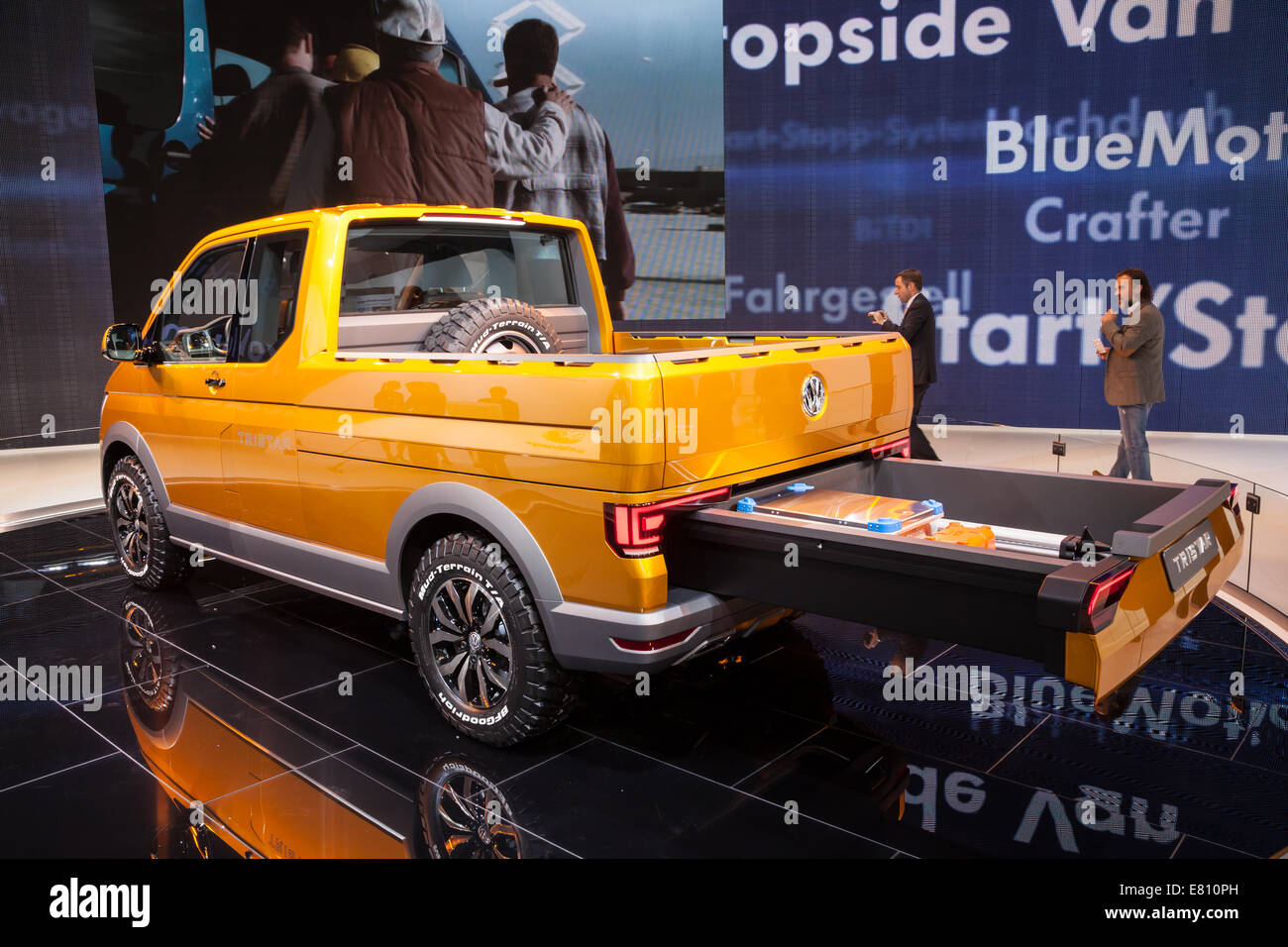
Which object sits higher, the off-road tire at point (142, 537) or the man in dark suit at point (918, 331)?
the man in dark suit at point (918, 331)

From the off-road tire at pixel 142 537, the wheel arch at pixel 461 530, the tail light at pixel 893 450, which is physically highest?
the tail light at pixel 893 450

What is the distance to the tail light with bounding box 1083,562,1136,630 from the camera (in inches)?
83.8

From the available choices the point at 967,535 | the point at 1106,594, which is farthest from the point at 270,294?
the point at 1106,594

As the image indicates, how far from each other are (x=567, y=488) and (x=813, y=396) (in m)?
1.01

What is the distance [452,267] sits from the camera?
14.6 ft

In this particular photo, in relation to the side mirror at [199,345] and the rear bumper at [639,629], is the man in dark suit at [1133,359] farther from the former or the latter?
the side mirror at [199,345]

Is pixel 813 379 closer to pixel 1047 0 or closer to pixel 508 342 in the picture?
pixel 508 342

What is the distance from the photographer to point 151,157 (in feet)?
33.7

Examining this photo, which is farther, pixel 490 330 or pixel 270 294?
pixel 270 294

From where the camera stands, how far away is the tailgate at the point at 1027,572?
86.6 inches

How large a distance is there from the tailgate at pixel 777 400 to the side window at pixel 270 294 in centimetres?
185
